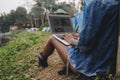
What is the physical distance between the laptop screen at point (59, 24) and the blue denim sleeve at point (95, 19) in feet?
2.61

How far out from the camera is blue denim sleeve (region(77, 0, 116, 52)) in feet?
9.45

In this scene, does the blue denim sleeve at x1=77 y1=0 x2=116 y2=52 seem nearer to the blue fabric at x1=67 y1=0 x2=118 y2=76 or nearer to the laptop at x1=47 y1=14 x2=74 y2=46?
the blue fabric at x1=67 y1=0 x2=118 y2=76

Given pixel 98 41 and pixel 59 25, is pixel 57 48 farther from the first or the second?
pixel 98 41

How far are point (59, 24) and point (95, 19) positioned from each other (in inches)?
37.7

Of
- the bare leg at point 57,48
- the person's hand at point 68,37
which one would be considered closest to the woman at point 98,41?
the person's hand at point 68,37

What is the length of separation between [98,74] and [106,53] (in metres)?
0.26

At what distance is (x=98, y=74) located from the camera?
122 inches

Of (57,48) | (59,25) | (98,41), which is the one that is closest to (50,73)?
(57,48)

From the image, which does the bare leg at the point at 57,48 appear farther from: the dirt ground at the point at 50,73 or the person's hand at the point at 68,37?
the dirt ground at the point at 50,73

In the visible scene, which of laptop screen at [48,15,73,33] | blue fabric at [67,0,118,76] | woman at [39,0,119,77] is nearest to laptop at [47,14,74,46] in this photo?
laptop screen at [48,15,73,33]

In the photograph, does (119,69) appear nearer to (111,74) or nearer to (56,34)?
(111,74)

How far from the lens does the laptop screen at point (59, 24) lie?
12.2 feet

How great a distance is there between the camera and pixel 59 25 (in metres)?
3.77

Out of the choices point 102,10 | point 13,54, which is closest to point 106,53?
point 102,10
